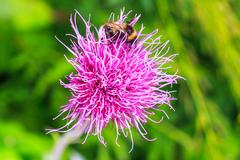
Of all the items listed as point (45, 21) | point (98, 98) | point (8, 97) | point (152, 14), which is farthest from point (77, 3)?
point (98, 98)

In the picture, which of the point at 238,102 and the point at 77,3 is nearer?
the point at 238,102

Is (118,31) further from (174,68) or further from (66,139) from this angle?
(174,68)

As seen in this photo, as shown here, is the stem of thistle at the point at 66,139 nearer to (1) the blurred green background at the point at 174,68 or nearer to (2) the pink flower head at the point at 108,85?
(2) the pink flower head at the point at 108,85

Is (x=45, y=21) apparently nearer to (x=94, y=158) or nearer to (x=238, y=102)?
(x=94, y=158)

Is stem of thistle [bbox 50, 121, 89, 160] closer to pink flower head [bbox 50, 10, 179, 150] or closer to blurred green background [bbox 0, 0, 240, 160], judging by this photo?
pink flower head [bbox 50, 10, 179, 150]

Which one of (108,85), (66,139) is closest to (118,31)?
(108,85)

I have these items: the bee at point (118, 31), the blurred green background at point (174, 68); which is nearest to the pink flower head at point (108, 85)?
the bee at point (118, 31)

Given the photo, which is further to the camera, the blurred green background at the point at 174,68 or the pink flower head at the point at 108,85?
the blurred green background at the point at 174,68
